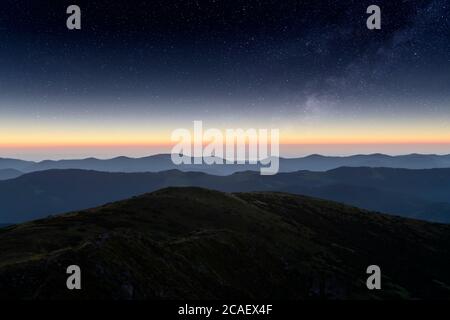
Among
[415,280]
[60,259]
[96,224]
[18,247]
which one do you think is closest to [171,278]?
[60,259]

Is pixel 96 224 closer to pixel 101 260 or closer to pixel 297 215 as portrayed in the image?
pixel 101 260

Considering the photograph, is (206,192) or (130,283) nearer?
(130,283)

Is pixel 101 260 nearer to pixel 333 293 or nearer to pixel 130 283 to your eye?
pixel 130 283

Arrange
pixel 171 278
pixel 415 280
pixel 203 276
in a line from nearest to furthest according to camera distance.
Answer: pixel 171 278, pixel 203 276, pixel 415 280

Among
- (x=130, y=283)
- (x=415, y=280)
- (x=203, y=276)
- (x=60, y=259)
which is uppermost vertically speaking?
(x=60, y=259)

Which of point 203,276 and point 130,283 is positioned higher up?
point 130,283
